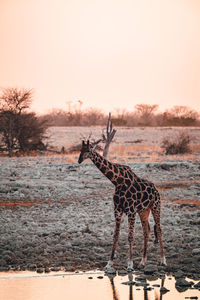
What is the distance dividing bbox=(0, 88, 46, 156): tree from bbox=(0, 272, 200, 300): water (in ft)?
55.8

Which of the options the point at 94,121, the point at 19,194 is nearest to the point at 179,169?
the point at 19,194

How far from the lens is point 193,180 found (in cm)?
1625

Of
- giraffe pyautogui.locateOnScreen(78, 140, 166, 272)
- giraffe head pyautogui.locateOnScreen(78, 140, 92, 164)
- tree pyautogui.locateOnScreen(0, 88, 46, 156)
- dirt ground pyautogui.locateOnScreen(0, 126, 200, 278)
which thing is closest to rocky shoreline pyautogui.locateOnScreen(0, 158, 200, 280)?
dirt ground pyautogui.locateOnScreen(0, 126, 200, 278)

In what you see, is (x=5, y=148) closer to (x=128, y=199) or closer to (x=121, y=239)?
(x=121, y=239)

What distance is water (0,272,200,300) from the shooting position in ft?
21.7

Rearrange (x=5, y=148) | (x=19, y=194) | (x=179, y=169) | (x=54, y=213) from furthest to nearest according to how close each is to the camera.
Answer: (x=5, y=148) → (x=179, y=169) → (x=19, y=194) → (x=54, y=213)

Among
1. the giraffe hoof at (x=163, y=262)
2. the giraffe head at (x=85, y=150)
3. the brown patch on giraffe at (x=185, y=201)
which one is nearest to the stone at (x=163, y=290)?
the giraffe hoof at (x=163, y=262)

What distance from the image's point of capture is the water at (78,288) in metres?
6.61

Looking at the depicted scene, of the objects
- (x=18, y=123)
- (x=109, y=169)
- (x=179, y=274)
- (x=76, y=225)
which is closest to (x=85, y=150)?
(x=109, y=169)

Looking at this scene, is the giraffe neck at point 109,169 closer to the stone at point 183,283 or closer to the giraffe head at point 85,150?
the giraffe head at point 85,150

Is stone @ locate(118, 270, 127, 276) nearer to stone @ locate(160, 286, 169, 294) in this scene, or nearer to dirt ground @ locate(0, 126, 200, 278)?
dirt ground @ locate(0, 126, 200, 278)

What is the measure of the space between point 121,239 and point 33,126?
16.4 m

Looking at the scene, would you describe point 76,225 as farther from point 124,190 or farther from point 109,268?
point 124,190

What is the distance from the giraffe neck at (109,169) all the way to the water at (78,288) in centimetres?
132
